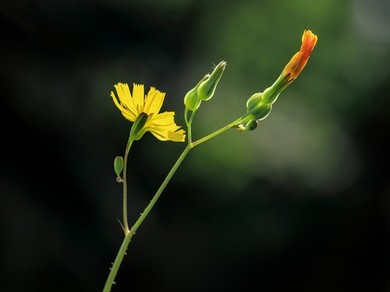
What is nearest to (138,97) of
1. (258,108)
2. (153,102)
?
(153,102)

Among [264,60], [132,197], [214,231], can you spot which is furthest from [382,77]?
[132,197]

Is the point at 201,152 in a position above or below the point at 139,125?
above

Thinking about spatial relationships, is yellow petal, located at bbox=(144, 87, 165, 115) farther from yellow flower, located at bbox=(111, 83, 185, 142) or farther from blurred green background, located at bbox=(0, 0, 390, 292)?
blurred green background, located at bbox=(0, 0, 390, 292)

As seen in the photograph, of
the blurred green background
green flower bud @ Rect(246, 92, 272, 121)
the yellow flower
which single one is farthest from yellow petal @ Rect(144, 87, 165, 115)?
the blurred green background

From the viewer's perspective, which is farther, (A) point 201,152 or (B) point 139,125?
(A) point 201,152

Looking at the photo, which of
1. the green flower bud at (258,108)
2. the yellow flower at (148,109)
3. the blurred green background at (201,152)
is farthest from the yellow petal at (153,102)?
the blurred green background at (201,152)

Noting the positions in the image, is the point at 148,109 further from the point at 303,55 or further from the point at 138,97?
the point at 303,55

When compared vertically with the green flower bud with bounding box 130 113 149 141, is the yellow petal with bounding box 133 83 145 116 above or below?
above
